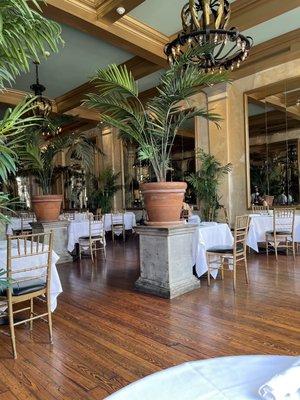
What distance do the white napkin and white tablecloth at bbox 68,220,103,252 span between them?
600 cm

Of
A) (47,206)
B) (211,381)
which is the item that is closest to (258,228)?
(47,206)

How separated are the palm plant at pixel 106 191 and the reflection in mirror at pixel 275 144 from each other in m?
4.86

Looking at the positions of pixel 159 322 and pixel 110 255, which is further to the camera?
pixel 110 255

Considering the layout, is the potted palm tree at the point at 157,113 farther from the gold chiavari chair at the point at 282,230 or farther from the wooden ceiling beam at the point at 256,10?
the gold chiavari chair at the point at 282,230

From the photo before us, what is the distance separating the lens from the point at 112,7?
16.8ft

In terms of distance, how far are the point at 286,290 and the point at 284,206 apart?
13.1 feet

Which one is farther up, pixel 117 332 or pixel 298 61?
pixel 298 61

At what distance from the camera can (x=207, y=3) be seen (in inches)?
144

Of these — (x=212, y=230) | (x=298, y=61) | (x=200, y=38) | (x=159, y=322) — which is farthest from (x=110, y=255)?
(x=298, y=61)

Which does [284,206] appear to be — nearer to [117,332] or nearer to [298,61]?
[298,61]

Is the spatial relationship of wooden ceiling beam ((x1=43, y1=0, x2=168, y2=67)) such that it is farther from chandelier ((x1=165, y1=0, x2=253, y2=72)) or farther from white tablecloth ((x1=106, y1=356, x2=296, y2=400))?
white tablecloth ((x1=106, y1=356, x2=296, y2=400))

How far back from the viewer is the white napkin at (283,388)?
2.51 ft

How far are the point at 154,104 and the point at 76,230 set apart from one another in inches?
142

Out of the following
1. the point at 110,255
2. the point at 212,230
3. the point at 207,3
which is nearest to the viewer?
the point at 207,3
